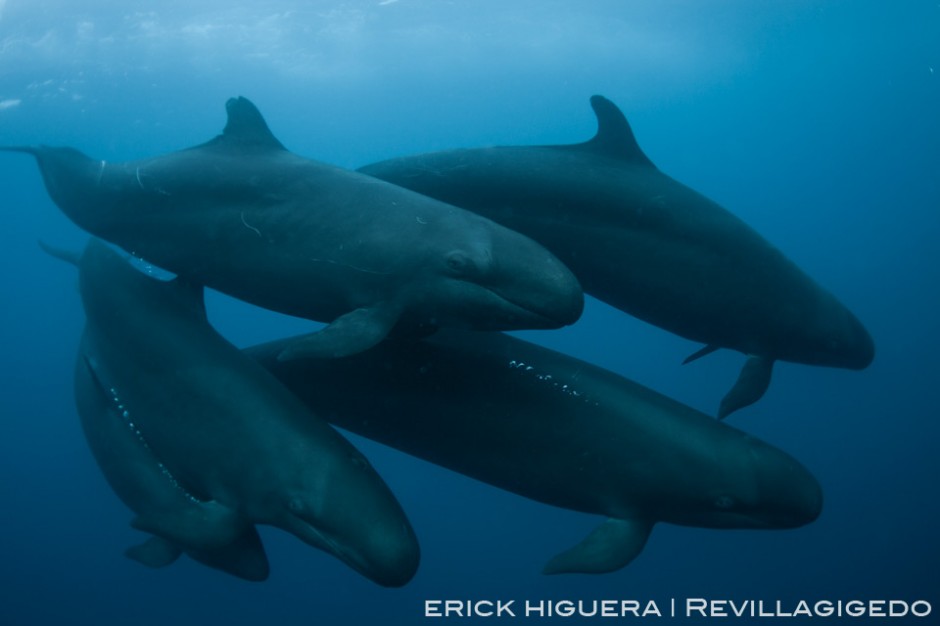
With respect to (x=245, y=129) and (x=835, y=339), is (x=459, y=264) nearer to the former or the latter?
(x=245, y=129)

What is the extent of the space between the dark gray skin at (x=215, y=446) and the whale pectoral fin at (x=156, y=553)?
0.03 meters

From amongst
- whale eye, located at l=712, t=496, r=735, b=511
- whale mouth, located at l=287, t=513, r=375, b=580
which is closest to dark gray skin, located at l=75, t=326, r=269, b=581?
whale mouth, located at l=287, t=513, r=375, b=580

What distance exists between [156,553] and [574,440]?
4560 mm

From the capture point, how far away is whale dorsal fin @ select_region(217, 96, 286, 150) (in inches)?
304

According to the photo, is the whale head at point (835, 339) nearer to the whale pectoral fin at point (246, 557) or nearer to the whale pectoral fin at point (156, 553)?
the whale pectoral fin at point (246, 557)

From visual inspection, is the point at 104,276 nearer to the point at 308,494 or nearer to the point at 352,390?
the point at 352,390

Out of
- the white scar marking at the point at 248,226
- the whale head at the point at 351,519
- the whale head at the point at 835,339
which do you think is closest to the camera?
the whale head at the point at 351,519

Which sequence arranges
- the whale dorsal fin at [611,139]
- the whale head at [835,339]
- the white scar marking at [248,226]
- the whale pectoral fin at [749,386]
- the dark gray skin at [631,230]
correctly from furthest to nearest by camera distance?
the whale head at [835,339], the whale pectoral fin at [749,386], the whale dorsal fin at [611,139], the dark gray skin at [631,230], the white scar marking at [248,226]

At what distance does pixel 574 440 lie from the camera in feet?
21.9

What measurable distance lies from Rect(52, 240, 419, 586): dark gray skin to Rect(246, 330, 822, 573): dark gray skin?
0.81 metres

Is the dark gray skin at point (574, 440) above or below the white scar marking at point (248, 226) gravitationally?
below

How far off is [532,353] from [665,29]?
→ 31.9 m

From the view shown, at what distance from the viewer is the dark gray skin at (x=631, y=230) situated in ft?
25.0

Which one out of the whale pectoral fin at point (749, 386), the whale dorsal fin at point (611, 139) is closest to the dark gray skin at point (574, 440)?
the whale pectoral fin at point (749, 386)
